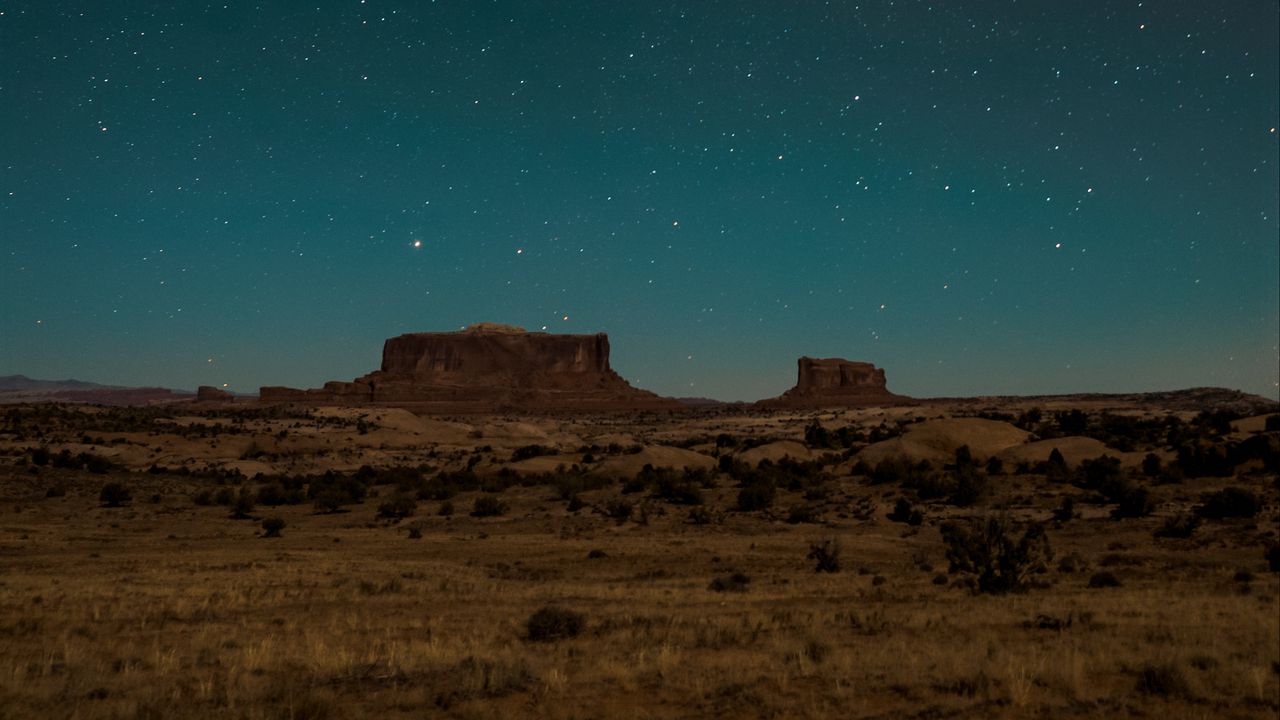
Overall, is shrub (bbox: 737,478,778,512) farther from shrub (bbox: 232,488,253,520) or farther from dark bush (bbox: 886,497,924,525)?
shrub (bbox: 232,488,253,520)

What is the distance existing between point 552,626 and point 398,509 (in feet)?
72.3

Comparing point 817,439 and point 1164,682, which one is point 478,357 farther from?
point 1164,682

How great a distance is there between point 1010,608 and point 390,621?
10276mm

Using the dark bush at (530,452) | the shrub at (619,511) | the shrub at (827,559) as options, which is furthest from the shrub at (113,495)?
the shrub at (827,559)

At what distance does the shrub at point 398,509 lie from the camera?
101ft

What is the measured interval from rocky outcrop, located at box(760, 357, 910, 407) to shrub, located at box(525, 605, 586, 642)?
137998 millimetres

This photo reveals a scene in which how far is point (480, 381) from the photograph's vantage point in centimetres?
18012

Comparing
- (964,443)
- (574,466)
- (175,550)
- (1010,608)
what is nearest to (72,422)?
(574,466)

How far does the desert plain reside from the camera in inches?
329

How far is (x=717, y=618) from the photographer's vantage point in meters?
12.3

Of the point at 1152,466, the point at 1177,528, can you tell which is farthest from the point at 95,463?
the point at 1152,466

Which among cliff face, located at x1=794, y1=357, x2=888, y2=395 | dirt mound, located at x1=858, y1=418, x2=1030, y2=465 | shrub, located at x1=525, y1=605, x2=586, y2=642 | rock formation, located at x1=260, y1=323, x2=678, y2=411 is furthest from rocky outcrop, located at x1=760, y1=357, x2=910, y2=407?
shrub, located at x1=525, y1=605, x2=586, y2=642

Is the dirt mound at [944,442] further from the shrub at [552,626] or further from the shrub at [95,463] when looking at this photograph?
the shrub at [95,463]

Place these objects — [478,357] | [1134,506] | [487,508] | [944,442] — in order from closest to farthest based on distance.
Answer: [1134,506], [487,508], [944,442], [478,357]
